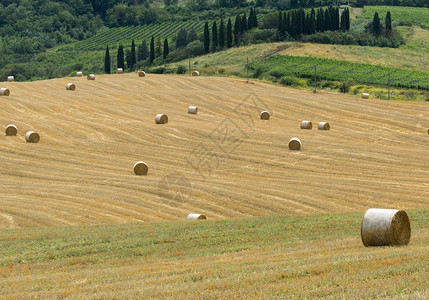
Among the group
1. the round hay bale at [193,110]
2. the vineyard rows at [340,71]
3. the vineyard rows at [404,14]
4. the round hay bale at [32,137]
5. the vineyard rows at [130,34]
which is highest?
the round hay bale at [32,137]

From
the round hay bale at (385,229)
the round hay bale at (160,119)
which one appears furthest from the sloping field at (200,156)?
the round hay bale at (385,229)

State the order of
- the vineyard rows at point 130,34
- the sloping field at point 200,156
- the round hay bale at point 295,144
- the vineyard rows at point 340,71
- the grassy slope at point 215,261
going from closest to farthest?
the grassy slope at point 215,261
the sloping field at point 200,156
the round hay bale at point 295,144
the vineyard rows at point 340,71
the vineyard rows at point 130,34

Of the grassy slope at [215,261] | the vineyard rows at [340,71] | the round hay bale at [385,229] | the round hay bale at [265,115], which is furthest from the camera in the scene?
the vineyard rows at [340,71]

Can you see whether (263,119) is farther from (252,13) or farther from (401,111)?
(252,13)

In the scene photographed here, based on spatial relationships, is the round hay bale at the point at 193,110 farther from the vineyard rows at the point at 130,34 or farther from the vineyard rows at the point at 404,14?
the vineyard rows at the point at 130,34

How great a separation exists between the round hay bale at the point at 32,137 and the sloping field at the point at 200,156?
0.58 meters

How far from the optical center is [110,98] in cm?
6650

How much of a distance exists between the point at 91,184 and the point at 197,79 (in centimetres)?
4800

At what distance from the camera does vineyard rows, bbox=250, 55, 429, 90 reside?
91750mm

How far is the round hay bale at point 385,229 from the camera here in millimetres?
17078

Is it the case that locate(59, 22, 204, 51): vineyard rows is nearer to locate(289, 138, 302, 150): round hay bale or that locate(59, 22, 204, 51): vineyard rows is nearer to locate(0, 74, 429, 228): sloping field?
locate(0, 74, 429, 228): sloping field

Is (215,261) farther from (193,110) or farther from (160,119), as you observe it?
(193,110)

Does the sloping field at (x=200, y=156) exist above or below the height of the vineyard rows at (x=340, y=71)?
above

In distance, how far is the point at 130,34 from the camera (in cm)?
18712
